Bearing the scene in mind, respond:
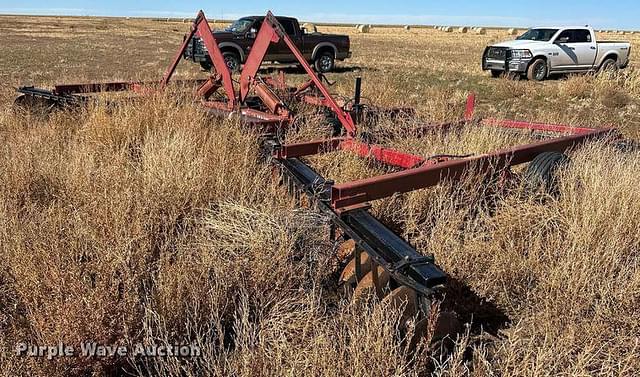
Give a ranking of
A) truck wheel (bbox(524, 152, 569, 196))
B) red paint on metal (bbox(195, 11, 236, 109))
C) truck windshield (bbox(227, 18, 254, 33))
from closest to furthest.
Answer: truck wheel (bbox(524, 152, 569, 196)) → red paint on metal (bbox(195, 11, 236, 109)) → truck windshield (bbox(227, 18, 254, 33))

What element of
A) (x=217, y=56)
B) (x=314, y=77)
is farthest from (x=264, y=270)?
(x=217, y=56)

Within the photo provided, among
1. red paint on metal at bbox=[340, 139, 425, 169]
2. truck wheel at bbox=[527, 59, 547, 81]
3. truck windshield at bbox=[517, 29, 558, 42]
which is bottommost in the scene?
red paint on metal at bbox=[340, 139, 425, 169]

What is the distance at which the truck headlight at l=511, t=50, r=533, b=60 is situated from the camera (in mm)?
15172

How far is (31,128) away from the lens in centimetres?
589

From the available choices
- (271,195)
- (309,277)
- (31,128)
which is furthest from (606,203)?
(31,128)

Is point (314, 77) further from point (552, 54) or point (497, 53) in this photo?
point (552, 54)

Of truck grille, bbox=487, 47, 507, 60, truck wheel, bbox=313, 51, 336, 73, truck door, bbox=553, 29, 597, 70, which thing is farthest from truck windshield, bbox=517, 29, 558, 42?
truck wheel, bbox=313, 51, 336, 73

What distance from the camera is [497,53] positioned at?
51.4 ft

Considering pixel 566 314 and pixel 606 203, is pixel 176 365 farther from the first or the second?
pixel 606 203

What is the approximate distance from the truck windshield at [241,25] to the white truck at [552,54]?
7.91 m

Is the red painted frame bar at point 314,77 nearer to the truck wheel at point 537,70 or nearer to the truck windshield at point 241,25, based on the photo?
the truck windshield at point 241,25

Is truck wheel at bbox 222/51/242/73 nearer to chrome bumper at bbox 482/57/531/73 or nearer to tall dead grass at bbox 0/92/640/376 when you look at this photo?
chrome bumper at bbox 482/57/531/73

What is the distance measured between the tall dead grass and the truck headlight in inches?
450

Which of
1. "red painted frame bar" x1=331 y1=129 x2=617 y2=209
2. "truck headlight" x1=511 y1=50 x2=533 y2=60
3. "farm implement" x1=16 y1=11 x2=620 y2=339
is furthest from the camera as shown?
"truck headlight" x1=511 y1=50 x2=533 y2=60
